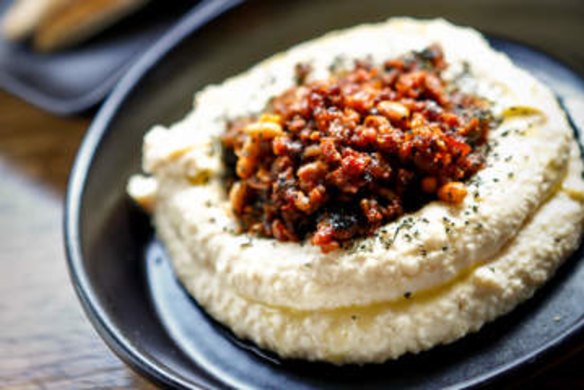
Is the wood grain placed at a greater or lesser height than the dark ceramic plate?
lesser

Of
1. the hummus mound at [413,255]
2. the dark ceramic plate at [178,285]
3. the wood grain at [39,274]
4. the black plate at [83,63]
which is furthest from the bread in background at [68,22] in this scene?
the hummus mound at [413,255]

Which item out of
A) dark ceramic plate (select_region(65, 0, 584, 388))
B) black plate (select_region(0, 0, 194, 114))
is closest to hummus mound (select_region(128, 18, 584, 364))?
dark ceramic plate (select_region(65, 0, 584, 388))

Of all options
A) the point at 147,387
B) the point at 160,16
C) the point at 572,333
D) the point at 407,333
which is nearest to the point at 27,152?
the point at 160,16

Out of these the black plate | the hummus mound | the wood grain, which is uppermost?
the hummus mound

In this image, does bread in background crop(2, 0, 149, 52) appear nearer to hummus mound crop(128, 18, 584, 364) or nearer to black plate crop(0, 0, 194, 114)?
black plate crop(0, 0, 194, 114)

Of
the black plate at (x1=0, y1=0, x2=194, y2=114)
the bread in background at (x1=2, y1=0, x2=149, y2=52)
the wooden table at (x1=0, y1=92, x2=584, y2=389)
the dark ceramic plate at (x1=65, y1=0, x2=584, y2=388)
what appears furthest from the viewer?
the bread in background at (x1=2, y1=0, x2=149, y2=52)

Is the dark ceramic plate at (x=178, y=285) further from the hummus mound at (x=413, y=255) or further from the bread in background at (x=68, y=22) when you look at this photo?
the bread in background at (x=68, y=22)

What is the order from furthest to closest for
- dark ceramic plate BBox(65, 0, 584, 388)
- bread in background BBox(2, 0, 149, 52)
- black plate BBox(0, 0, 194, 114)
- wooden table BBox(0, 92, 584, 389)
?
bread in background BBox(2, 0, 149, 52) < black plate BBox(0, 0, 194, 114) < wooden table BBox(0, 92, 584, 389) < dark ceramic plate BBox(65, 0, 584, 388)
